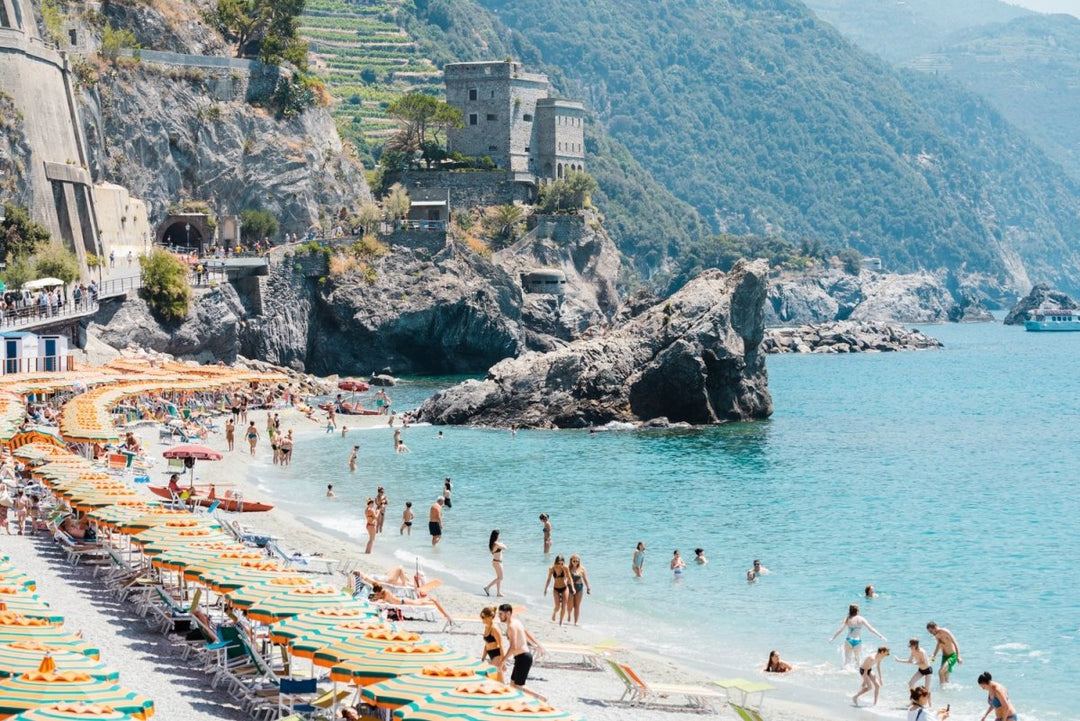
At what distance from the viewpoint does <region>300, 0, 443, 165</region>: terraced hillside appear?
163m

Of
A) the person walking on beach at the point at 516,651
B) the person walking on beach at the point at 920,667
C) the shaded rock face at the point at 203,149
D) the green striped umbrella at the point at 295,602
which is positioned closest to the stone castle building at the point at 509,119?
the shaded rock face at the point at 203,149

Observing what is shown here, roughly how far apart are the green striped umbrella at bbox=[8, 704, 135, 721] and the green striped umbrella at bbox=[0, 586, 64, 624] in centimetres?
397

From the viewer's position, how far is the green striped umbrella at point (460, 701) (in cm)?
1401

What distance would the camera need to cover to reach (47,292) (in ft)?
191

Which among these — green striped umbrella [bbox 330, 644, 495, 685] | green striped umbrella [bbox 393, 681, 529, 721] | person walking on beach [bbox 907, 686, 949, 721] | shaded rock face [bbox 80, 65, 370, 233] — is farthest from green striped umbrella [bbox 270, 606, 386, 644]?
shaded rock face [bbox 80, 65, 370, 233]

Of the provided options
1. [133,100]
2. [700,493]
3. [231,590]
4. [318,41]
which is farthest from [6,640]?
[318,41]

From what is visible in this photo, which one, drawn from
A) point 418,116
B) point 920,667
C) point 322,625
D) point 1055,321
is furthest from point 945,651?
point 1055,321

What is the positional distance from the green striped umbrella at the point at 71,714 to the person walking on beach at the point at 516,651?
594cm

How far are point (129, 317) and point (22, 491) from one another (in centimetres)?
4221

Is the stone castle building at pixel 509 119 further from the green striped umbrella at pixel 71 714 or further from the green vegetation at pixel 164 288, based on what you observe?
the green striped umbrella at pixel 71 714

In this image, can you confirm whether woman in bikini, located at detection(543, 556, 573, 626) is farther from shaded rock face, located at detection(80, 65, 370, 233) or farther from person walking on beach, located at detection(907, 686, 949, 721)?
shaded rock face, located at detection(80, 65, 370, 233)

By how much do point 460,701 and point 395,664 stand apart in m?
1.82

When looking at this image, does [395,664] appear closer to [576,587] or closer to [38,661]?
[38,661]

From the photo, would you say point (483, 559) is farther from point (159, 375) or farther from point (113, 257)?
point (113, 257)
